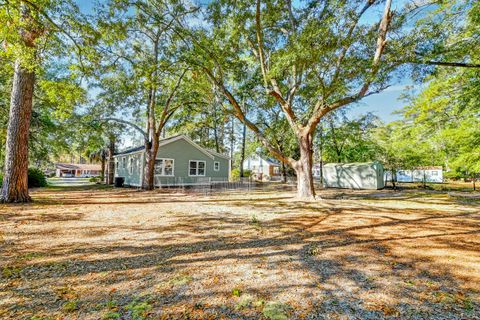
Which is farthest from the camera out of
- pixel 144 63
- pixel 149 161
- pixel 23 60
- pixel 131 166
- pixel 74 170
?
pixel 74 170

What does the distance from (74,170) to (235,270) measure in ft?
192

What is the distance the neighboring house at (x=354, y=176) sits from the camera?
60.8 feet

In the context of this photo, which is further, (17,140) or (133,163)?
(133,163)

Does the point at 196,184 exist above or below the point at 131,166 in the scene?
below

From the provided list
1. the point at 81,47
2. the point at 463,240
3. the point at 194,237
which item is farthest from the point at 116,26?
the point at 463,240

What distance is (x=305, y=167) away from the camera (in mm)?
10773

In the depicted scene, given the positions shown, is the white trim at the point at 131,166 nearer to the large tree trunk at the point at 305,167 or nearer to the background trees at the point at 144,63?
the background trees at the point at 144,63

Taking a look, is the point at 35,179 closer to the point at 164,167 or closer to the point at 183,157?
the point at 164,167

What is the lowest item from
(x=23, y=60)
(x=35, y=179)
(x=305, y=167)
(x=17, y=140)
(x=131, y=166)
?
(x=35, y=179)

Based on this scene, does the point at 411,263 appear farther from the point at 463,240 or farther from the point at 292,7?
the point at 292,7

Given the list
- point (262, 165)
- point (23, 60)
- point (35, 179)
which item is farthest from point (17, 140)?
point (262, 165)

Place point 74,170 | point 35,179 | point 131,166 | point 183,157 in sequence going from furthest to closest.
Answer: point 74,170 → point 183,157 → point 131,166 → point 35,179

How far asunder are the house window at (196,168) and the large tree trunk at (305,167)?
10977 mm

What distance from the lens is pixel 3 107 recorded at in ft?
46.3
